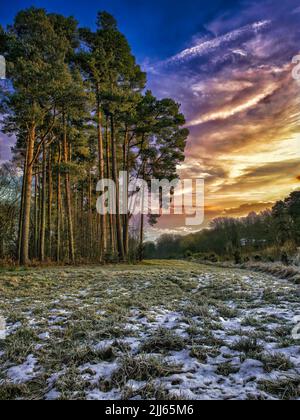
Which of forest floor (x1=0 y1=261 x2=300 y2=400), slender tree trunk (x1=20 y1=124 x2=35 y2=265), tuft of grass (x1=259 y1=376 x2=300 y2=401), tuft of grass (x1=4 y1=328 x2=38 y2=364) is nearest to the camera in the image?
tuft of grass (x1=259 y1=376 x2=300 y2=401)

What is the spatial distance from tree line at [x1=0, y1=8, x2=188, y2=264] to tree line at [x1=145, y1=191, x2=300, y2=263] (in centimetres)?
936

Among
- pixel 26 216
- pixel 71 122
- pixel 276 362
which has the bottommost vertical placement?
pixel 276 362

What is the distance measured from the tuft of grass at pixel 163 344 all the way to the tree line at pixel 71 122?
1076 cm

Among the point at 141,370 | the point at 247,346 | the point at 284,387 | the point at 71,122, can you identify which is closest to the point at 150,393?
the point at 141,370

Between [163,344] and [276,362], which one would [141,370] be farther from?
[276,362]

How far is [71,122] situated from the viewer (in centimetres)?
1584

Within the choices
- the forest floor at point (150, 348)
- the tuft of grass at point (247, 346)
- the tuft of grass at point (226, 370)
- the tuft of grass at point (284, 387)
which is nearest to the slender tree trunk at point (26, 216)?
the forest floor at point (150, 348)

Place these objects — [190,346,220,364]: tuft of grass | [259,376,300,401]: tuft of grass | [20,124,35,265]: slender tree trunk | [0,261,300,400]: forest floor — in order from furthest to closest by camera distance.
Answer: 1. [20,124,35,265]: slender tree trunk
2. [190,346,220,364]: tuft of grass
3. [0,261,300,400]: forest floor
4. [259,376,300,401]: tuft of grass

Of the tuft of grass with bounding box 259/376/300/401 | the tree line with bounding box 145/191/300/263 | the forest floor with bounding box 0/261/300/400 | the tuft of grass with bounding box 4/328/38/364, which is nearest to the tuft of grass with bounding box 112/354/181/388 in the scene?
the forest floor with bounding box 0/261/300/400

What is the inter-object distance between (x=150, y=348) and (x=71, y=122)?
1568 centimetres

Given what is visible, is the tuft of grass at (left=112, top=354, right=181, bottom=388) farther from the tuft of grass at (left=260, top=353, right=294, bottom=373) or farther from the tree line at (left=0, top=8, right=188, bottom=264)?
the tree line at (left=0, top=8, right=188, bottom=264)

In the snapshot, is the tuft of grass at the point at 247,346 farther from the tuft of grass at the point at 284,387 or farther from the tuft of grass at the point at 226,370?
the tuft of grass at the point at 284,387

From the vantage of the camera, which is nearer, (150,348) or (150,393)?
(150,393)

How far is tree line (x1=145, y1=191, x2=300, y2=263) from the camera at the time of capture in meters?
20.1
